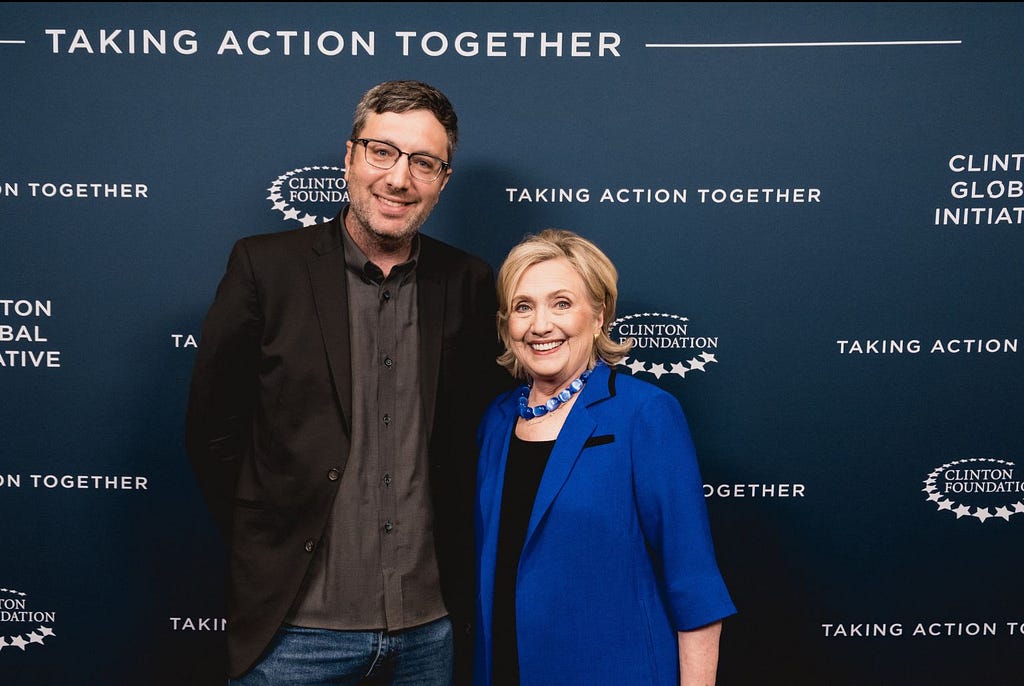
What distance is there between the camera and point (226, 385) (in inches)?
66.0

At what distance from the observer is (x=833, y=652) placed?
2.41 metres

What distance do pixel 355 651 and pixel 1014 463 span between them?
6.49 feet

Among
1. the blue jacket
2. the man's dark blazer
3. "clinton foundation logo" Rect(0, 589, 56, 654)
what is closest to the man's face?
the man's dark blazer

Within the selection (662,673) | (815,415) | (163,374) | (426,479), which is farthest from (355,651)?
(815,415)

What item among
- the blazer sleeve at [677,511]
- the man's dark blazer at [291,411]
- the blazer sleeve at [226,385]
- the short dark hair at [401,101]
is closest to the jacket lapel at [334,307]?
the man's dark blazer at [291,411]

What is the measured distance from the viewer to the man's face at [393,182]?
1618 millimetres

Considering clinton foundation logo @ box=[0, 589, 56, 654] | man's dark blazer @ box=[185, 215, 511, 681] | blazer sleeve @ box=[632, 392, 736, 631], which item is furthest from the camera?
clinton foundation logo @ box=[0, 589, 56, 654]

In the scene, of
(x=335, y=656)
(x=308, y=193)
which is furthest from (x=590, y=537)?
(x=308, y=193)

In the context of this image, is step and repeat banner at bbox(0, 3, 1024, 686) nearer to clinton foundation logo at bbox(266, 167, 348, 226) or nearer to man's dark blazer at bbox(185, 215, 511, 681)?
clinton foundation logo at bbox(266, 167, 348, 226)

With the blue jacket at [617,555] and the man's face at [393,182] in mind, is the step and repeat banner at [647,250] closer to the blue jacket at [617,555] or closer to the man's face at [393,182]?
the man's face at [393,182]

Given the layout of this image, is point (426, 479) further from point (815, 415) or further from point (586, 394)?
point (815, 415)

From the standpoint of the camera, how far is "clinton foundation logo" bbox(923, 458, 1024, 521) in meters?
2.38

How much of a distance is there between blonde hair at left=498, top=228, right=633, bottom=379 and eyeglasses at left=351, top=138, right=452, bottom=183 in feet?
0.83

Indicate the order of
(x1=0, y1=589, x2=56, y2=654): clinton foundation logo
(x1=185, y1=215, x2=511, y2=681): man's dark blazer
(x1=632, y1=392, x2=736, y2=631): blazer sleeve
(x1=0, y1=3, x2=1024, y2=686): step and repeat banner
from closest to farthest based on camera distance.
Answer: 1. (x1=632, y1=392, x2=736, y2=631): blazer sleeve
2. (x1=185, y1=215, x2=511, y2=681): man's dark blazer
3. (x1=0, y1=3, x2=1024, y2=686): step and repeat banner
4. (x1=0, y1=589, x2=56, y2=654): clinton foundation logo
